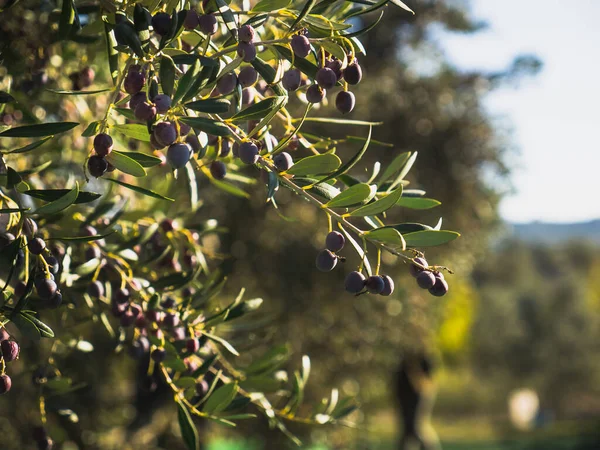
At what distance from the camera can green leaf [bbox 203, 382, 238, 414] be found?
54.3 inches

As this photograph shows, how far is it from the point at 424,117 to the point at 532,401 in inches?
736

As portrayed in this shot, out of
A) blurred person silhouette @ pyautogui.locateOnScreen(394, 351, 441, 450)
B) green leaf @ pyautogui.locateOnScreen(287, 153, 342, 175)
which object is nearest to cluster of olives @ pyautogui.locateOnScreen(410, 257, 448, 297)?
green leaf @ pyautogui.locateOnScreen(287, 153, 342, 175)

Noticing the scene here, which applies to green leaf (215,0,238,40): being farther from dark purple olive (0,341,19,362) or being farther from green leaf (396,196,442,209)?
dark purple olive (0,341,19,362)

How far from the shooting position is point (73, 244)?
5.55ft

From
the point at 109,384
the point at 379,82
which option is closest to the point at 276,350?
the point at 109,384

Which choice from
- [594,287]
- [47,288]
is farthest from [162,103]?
[594,287]

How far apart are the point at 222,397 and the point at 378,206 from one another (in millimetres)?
528

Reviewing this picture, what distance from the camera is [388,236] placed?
1.12 meters

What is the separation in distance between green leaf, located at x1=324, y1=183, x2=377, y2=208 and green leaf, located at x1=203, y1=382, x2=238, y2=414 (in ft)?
1.49

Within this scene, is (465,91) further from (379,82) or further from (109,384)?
(109,384)

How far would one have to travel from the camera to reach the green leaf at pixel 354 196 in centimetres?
112

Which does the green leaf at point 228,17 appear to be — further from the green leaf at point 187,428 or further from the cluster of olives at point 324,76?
the green leaf at point 187,428

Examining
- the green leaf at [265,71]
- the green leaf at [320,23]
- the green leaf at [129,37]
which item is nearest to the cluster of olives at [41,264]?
the green leaf at [129,37]

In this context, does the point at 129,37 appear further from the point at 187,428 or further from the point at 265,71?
the point at 187,428
